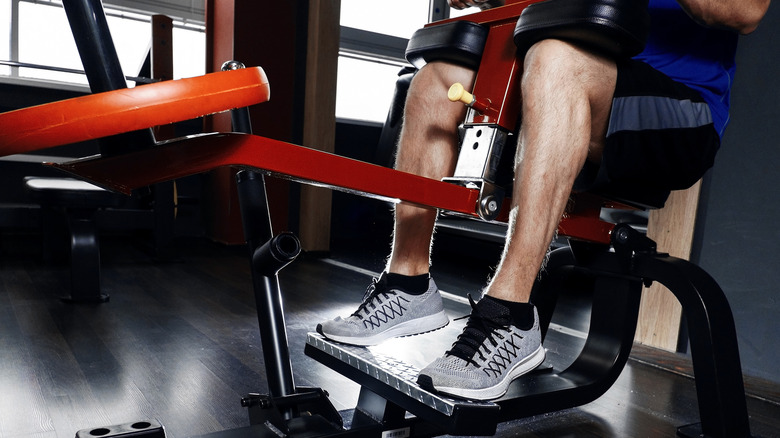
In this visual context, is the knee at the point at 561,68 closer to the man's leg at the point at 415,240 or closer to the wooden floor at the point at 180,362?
the man's leg at the point at 415,240

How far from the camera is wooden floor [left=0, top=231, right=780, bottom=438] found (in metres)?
1.16

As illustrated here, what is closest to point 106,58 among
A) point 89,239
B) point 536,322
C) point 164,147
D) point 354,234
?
point 164,147

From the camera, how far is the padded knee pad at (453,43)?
3.52 feet

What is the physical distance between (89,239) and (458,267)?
191 centimetres

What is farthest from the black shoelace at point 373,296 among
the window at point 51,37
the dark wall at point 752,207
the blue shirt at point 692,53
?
the window at point 51,37

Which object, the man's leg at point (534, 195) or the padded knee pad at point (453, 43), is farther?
the padded knee pad at point (453, 43)

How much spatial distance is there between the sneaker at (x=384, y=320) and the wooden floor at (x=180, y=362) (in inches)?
1.1

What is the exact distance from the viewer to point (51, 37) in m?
3.61

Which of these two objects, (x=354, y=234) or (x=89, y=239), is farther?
(x=354, y=234)

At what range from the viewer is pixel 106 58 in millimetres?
659

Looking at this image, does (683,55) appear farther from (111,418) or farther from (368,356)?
(111,418)

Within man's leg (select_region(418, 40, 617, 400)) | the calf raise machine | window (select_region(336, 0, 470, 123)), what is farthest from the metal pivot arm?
window (select_region(336, 0, 470, 123))

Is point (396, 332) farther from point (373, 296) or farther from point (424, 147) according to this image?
point (424, 147)

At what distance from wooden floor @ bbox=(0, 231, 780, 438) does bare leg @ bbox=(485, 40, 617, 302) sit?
9.2 inches
